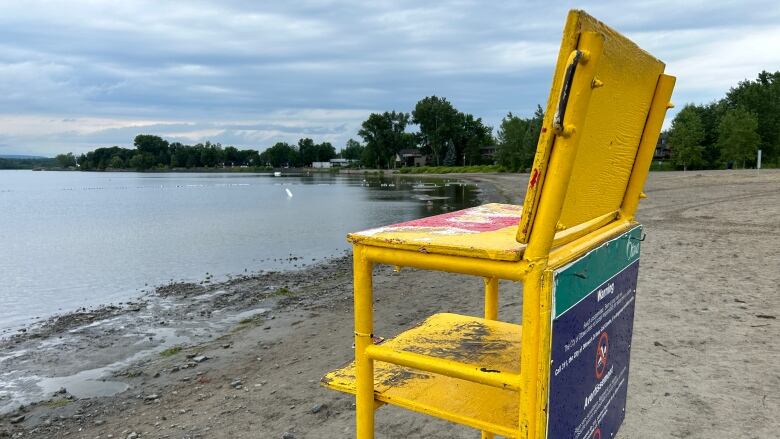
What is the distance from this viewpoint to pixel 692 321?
5574 mm

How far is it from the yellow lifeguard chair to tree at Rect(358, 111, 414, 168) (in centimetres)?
13432

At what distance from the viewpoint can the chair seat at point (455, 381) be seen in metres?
1.90

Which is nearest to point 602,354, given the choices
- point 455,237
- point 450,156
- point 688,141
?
point 455,237

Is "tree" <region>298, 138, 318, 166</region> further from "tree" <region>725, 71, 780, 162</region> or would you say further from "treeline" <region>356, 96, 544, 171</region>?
"tree" <region>725, 71, 780, 162</region>

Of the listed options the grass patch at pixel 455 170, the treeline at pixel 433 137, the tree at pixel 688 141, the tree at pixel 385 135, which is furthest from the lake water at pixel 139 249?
the tree at pixel 385 135

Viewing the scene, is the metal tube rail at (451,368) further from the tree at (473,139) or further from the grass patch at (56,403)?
the tree at (473,139)

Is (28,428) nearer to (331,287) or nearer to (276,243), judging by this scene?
(331,287)

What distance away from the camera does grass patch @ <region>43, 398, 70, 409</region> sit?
240 inches

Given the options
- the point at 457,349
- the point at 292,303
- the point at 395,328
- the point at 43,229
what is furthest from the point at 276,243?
the point at 457,349

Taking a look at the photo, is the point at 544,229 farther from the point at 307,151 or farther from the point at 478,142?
the point at 307,151

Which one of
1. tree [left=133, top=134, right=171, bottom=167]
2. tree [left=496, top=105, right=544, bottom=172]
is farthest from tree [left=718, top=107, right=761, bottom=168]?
tree [left=133, top=134, right=171, bottom=167]

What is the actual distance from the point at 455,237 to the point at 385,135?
446 ft

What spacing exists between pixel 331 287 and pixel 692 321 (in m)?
7.64

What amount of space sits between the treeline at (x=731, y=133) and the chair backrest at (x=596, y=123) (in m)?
65.0
